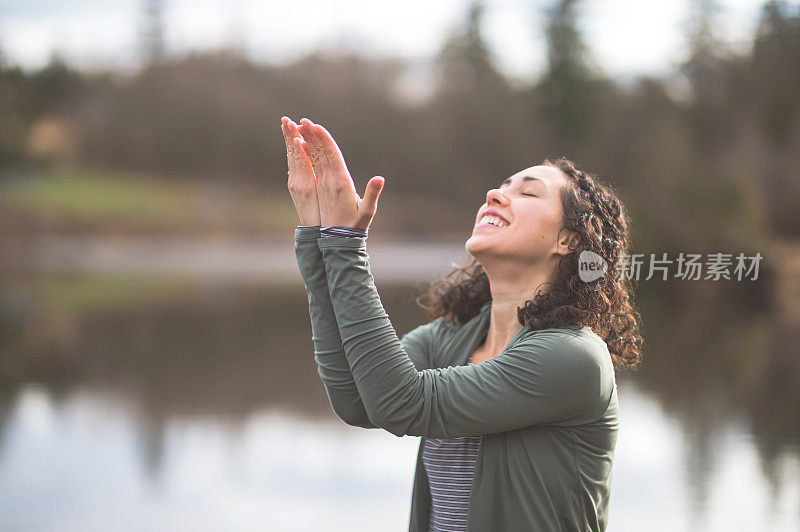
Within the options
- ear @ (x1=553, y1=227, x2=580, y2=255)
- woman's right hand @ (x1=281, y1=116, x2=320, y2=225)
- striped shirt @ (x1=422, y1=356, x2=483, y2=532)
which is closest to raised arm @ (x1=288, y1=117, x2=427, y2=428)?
woman's right hand @ (x1=281, y1=116, x2=320, y2=225)

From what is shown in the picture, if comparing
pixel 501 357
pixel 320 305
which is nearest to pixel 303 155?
pixel 320 305

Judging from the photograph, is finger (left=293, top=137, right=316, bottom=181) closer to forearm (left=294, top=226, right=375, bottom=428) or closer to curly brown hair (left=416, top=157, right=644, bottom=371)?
forearm (left=294, top=226, right=375, bottom=428)

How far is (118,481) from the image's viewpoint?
18.2ft

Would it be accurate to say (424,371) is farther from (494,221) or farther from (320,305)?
(494,221)

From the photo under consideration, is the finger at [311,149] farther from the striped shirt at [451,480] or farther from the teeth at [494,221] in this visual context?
the striped shirt at [451,480]

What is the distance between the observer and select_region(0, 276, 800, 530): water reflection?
197 inches

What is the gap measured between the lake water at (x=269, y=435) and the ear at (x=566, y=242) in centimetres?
312

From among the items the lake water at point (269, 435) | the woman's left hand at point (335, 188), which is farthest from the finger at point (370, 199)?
the lake water at point (269, 435)

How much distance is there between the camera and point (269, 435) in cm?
Result: 666

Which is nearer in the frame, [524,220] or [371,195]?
[371,195]

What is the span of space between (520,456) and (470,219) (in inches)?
1353

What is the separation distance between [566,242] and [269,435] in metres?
5.08

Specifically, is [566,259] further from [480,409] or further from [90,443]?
[90,443]

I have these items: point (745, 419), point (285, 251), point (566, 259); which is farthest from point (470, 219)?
point (566, 259)
